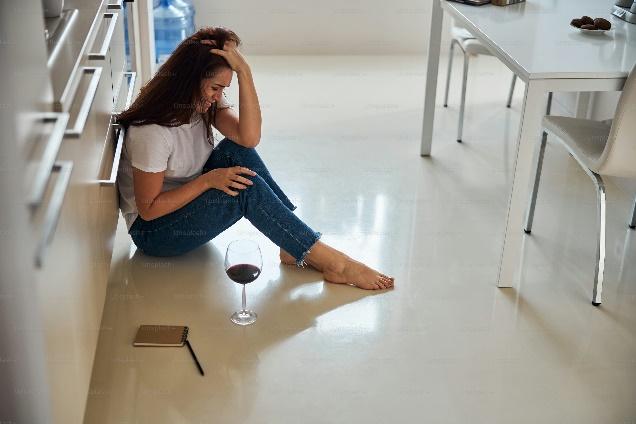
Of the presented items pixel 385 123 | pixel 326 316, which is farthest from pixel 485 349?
pixel 385 123

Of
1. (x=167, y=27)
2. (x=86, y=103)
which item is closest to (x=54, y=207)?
(x=86, y=103)

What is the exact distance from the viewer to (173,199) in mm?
2592

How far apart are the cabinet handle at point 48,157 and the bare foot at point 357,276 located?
122 centimetres

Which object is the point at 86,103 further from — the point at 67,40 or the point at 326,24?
the point at 326,24

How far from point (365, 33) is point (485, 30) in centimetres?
237

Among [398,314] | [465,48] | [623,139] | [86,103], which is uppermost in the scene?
[86,103]

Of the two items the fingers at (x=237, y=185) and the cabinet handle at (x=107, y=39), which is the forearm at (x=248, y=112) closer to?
the fingers at (x=237, y=185)

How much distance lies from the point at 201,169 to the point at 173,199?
222 mm

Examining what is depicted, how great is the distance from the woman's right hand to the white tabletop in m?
0.89

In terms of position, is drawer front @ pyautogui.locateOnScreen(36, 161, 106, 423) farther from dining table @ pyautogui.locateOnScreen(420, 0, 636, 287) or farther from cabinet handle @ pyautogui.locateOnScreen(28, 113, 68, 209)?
dining table @ pyautogui.locateOnScreen(420, 0, 636, 287)

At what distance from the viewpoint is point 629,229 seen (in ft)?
10.3

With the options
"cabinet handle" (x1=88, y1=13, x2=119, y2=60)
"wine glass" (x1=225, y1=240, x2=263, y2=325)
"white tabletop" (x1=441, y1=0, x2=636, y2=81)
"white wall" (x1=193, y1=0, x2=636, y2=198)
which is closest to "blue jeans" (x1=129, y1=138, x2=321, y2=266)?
"wine glass" (x1=225, y1=240, x2=263, y2=325)

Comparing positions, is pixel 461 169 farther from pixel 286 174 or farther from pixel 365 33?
pixel 365 33

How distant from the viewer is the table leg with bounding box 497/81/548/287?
8.36ft
